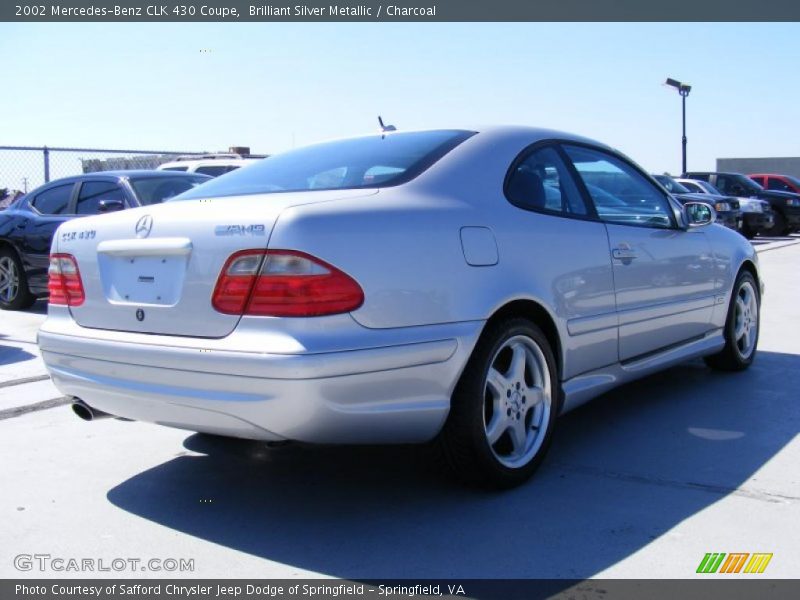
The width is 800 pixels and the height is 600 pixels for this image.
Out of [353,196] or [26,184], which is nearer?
[353,196]

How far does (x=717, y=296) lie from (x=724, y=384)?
573 millimetres

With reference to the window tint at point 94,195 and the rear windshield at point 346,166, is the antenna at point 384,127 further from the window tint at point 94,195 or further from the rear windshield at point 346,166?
the window tint at point 94,195

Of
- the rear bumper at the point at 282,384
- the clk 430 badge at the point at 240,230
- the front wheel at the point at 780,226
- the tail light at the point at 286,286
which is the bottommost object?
the front wheel at the point at 780,226

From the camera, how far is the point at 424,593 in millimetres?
2678

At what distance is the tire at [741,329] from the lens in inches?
219

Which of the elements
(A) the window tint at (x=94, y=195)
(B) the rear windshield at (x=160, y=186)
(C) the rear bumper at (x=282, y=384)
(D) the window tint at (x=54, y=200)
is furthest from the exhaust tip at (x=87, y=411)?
(D) the window tint at (x=54, y=200)

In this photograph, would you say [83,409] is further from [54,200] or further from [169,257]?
[54,200]

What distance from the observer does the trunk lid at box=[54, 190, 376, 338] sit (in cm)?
300

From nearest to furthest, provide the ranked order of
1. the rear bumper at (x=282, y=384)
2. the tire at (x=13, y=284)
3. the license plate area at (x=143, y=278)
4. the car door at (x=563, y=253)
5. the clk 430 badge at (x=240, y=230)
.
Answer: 1. the rear bumper at (x=282, y=384)
2. the clk 430 badge at (x=240, y=230)
3. the license plate area at (x=143, y=278)
4. the car door at (x=563, y=253)
5. the tire at (x=13, y=284)

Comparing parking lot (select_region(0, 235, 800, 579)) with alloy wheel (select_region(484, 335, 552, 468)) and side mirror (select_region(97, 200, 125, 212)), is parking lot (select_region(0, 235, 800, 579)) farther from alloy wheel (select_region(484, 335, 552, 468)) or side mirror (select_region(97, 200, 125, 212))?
side mirror (select_region(97, 200, 125, 212))

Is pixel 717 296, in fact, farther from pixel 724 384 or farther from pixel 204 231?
pixel 204 231

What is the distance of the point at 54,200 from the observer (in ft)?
29.3

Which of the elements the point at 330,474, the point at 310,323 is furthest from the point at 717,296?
the point at 310,323

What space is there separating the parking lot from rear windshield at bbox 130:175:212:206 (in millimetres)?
3442
